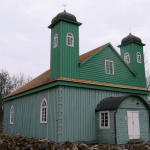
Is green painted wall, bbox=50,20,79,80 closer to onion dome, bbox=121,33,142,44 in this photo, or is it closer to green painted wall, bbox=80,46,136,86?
green painted wall, bbox=80,46,136,86

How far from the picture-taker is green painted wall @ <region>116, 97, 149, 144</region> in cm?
1343

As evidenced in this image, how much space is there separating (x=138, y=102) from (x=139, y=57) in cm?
634

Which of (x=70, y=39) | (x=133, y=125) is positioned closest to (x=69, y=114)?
(x=133, y=125)

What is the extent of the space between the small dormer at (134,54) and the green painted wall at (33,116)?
8.65m

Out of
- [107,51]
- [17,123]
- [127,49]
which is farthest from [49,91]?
[127,49]

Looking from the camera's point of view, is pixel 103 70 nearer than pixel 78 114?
No

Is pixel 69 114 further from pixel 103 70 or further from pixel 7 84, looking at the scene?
pixel 7 84

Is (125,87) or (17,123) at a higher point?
(125,87)

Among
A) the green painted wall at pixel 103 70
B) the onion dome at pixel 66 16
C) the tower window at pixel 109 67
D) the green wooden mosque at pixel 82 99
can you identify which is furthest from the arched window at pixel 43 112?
the onion dome at pixel 66 16

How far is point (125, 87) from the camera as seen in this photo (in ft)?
54.5

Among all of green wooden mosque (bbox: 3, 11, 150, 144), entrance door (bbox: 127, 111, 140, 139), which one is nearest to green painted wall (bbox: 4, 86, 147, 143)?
green wooden mosque (bbox: 3, 11, 150, 144)

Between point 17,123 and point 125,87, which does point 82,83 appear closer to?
point 125,87

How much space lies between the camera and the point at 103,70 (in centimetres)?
1630

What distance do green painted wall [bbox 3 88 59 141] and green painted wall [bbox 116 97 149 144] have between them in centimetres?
406
